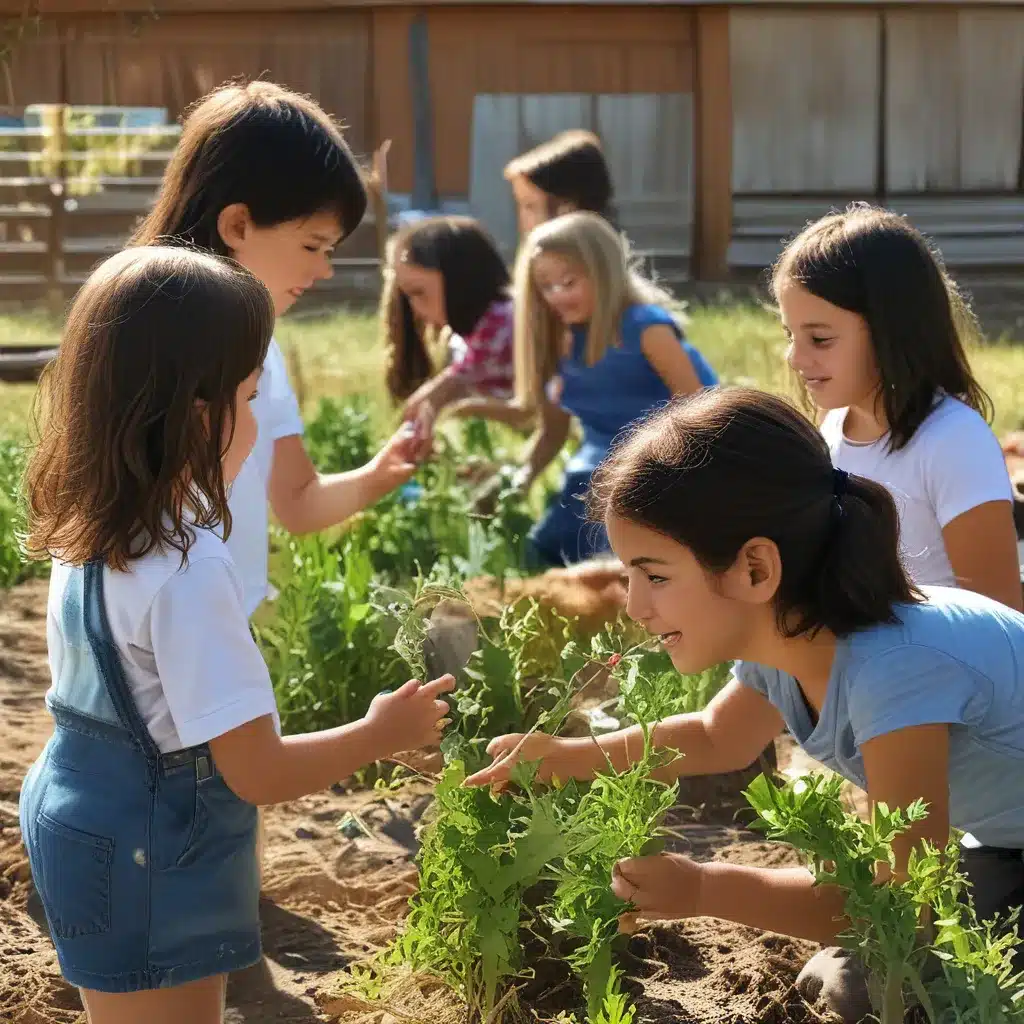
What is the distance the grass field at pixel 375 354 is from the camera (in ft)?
25.1

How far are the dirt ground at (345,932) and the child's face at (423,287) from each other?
222cm

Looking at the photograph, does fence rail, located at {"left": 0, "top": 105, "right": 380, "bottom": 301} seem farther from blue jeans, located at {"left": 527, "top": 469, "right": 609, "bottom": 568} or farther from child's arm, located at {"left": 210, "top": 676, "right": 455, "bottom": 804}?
child's arm, located at {"left": 210, "top": 676, "right": 455, "bottom": 804}

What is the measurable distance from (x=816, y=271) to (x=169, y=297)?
135 cm

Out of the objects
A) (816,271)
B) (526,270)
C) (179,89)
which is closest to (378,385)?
(526,270)

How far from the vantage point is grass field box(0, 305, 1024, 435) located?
7.64 meters

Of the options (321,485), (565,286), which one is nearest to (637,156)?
(565,286)

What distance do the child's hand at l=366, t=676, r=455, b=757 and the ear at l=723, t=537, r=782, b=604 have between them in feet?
1.30

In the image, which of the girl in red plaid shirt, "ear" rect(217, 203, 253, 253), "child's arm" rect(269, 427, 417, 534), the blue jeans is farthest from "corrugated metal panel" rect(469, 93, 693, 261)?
"ear" rect(217, 203, 253, 253)

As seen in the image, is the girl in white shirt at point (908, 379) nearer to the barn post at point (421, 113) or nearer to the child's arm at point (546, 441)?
the child's arm at point (546, 441)

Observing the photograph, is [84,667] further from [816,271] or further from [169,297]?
[816,271]

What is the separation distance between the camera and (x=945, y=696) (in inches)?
79.4

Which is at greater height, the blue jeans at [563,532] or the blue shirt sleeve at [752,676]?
the blue shirt sleeve at [752,676]

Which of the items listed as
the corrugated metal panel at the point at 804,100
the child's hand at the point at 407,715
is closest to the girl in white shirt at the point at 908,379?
the child's hand at the point at 407,715

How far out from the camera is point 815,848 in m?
1.65
